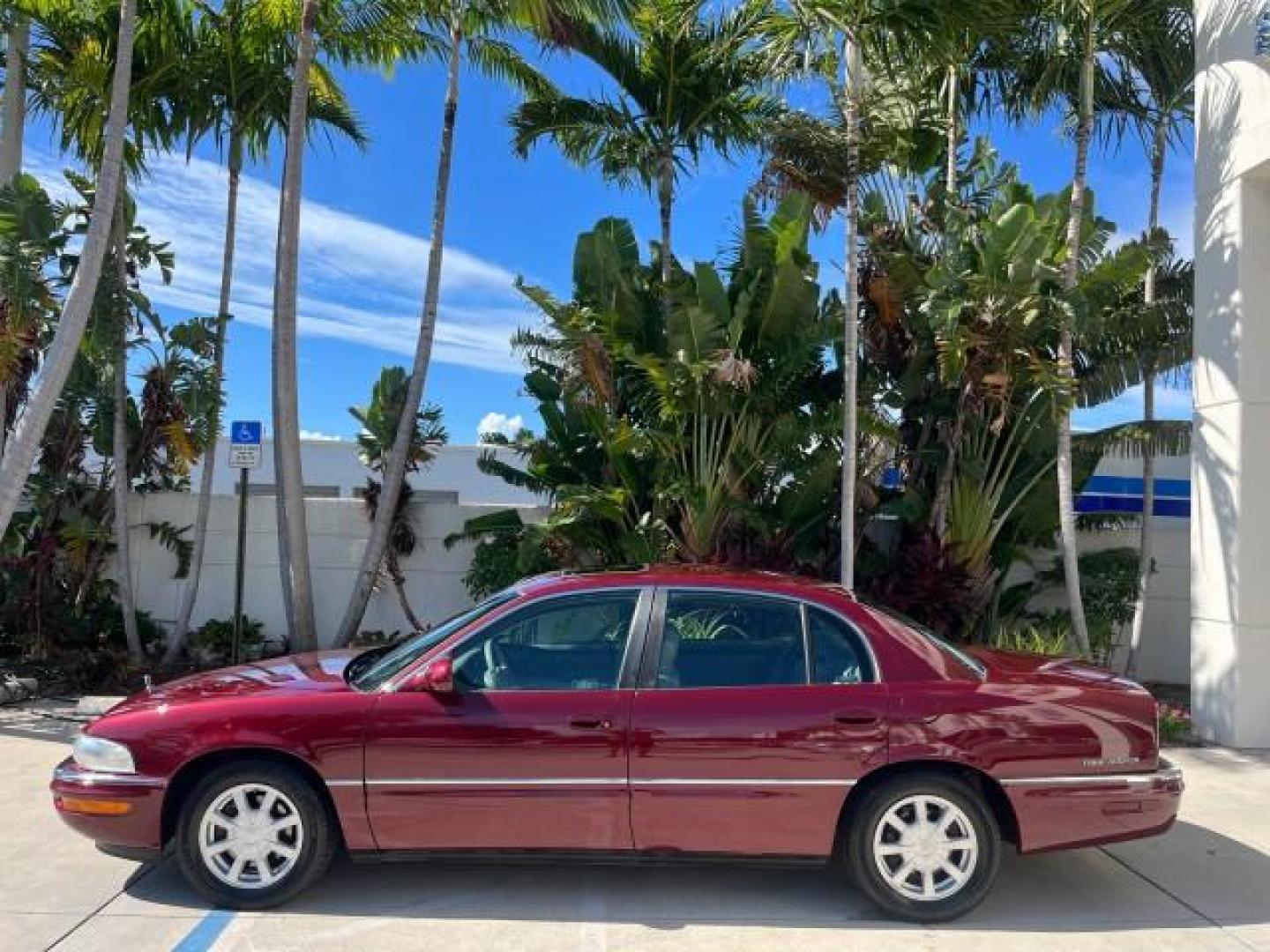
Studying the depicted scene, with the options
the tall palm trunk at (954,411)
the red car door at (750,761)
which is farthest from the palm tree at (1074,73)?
the red car door at (750,761)

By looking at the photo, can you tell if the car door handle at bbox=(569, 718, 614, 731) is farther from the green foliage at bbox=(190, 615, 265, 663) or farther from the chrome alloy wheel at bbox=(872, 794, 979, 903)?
the green foliage at bbox=(190, 615, 265, 663)

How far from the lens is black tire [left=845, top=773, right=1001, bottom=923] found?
4523 millimetres

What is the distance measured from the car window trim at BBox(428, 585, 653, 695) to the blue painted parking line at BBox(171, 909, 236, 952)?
140cm

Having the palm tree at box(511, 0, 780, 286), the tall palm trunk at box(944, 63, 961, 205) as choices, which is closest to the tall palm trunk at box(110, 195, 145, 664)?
the palm tree at box(511, 0, 780, 286)

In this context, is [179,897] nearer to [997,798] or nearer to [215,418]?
[997,798]

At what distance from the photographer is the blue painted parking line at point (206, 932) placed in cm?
420

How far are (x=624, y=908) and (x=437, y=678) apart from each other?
1355mm

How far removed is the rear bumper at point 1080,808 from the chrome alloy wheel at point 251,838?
10.4ft

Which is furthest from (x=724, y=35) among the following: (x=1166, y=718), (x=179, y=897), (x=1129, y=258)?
(x=179, y=897)

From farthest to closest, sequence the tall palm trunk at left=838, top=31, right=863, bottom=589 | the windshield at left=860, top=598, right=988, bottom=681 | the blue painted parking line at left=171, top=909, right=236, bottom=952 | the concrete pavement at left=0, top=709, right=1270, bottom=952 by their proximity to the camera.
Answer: the tall palm trunk at left=838, top=31, right=863, bottom=589 → the windshield at left=860, top=598, right=988, bottom=681 → the concrete pavement at left=0, top=709, right=1270, bottom=952 → the blue painted parking line at left=171, top=909, right=236, bottom=952

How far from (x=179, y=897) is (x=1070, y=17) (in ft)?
32.7

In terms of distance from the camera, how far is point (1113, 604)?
35.2 ft

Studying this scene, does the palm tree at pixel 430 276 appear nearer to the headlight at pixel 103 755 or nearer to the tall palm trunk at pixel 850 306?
the tall palm trunk at pixel 850 306

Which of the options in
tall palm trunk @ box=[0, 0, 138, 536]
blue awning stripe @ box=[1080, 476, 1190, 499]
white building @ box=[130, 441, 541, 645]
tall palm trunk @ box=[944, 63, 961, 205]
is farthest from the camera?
blue awning stripe @ box=[1080, 476, 1190, 499]
